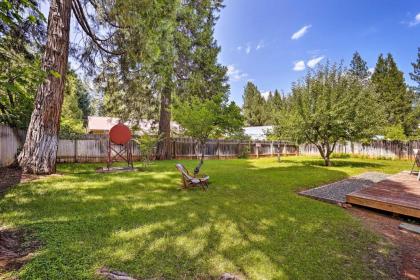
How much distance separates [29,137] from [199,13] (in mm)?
12821

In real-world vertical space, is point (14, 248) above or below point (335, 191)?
above

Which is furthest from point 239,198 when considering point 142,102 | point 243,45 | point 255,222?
point 243,45

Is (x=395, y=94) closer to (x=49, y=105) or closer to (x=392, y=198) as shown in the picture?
(x=392, y=198)

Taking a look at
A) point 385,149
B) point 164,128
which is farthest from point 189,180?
point 385,149

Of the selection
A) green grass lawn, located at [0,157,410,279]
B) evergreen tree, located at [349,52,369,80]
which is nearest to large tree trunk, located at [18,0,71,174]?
green grass lawn, located at [0,157,410,279]

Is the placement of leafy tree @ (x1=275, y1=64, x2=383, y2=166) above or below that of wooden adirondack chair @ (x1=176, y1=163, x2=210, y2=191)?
above

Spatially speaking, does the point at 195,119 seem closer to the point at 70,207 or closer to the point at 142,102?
the point at 70,207

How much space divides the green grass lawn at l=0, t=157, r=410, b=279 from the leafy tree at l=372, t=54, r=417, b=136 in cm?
3123

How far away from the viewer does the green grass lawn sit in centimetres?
233

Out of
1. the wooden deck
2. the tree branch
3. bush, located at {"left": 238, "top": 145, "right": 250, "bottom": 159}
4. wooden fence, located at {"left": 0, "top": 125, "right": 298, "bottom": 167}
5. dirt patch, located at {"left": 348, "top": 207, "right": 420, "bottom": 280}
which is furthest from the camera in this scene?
bush, located at {"left": 238, "top": 145, "right": 250, "bottom": 159}

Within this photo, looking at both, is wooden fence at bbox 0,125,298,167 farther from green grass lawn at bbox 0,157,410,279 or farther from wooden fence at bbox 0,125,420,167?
green grass lawn at bbox 0,157,410,279

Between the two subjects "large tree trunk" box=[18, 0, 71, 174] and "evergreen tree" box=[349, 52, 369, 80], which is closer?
"large tree trunk" box=[18, 0, 71, 174]

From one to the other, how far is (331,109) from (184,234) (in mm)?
10915

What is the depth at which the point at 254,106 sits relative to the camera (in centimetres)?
4522
